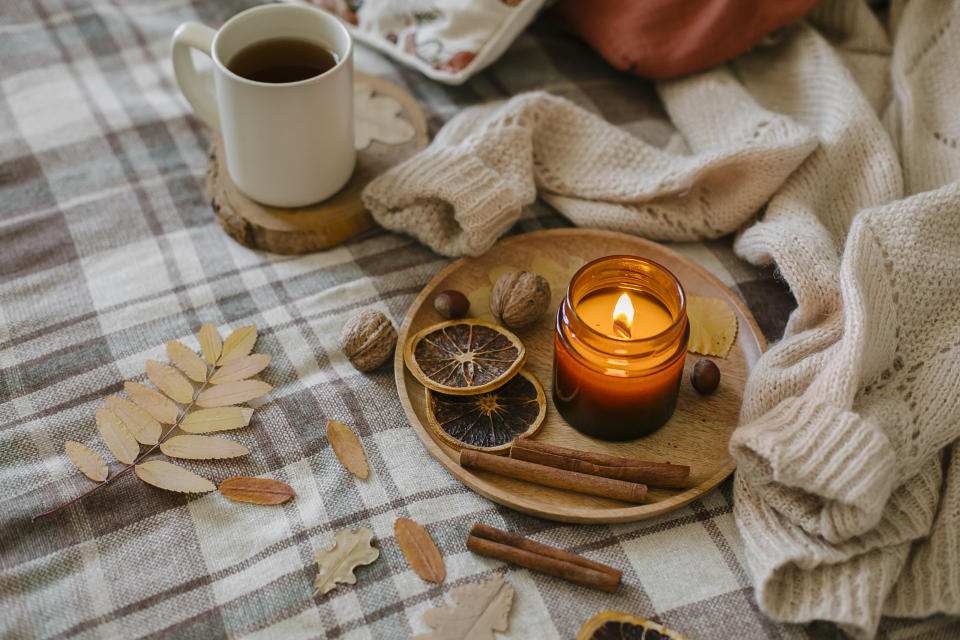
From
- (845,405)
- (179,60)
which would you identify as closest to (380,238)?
(179,60)

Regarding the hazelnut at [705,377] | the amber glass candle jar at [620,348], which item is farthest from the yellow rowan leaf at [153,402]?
the hazelnut at [705,377]

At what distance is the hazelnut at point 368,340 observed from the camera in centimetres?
88

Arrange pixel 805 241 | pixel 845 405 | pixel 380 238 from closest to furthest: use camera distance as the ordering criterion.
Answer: pixel 845 405 < pixel 805 241 < pixel 380 238

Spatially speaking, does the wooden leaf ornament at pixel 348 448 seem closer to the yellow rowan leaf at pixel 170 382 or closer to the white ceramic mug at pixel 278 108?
the yellow rowan leaf at pixel 170 382

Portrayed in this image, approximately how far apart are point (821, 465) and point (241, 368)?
22.4 inches

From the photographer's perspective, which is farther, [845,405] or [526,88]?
[526,88]

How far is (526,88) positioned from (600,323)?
1.66 feet

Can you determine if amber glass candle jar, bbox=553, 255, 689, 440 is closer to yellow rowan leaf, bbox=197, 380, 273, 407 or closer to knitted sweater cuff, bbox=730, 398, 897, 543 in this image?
knitted sweater cuff, bbox=730, 398, 897, 543

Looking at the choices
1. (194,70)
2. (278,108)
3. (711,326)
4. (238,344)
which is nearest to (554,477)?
(711,326)

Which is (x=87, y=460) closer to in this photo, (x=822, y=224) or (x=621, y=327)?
(x=621, y=327)

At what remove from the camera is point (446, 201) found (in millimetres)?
981

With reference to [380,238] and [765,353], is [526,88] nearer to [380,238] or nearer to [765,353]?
[380,238]

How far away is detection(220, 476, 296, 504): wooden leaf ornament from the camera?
80 cm

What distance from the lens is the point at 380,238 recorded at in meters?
1.04
